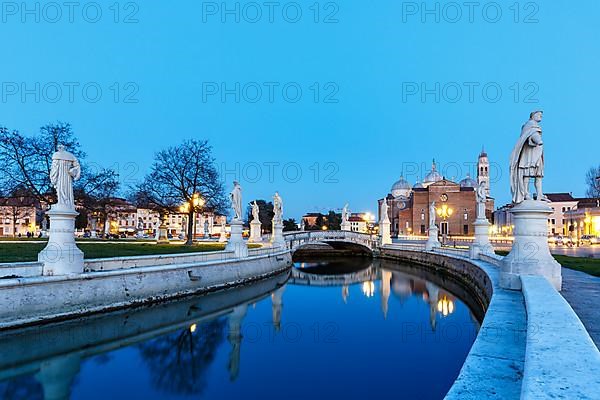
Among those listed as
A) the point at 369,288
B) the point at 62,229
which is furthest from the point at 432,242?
the point at 62,229

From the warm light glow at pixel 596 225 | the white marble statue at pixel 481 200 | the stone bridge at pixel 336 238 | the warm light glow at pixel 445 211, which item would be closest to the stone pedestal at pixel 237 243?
the white marble statue at pixel 481 200

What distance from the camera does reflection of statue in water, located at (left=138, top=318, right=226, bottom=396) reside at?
8.40 m

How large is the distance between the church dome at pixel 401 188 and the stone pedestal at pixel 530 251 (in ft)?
289

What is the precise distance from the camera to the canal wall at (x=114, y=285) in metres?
10.5

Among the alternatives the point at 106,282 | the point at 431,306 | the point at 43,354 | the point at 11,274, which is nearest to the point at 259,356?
the point at 43,354

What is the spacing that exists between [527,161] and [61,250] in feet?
39.2

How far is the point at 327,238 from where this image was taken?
41750 mm

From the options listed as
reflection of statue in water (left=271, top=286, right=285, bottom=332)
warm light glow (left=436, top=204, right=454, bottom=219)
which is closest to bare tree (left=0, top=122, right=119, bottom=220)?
reflection of statue in water (left=271, top=286, right=285, bottom=332)

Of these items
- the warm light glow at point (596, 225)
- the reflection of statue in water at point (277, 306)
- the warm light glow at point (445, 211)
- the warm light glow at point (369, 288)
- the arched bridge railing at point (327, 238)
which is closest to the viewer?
the reflection of statue in water at point (277, 306)

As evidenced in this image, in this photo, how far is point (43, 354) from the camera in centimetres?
927

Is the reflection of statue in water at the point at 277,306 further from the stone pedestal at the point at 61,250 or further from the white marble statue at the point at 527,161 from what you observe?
the white marble statue at the point at 527,161

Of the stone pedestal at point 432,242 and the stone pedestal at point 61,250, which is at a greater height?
the stone pedestal at point 61,250

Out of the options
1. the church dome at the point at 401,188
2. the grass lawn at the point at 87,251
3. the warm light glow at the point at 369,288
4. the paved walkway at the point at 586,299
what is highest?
the church dome at the point at 401,188

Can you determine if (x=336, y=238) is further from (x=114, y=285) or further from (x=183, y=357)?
(x=183, y=357)
